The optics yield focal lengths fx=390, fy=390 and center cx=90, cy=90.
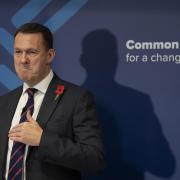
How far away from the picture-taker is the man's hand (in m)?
1.55

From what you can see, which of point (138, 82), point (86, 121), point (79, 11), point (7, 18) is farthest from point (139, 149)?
point (7, 18)

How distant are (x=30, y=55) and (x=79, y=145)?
46cm

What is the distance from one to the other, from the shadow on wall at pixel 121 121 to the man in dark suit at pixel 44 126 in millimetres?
495

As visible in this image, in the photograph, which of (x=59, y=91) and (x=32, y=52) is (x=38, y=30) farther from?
(x=59, y=91)

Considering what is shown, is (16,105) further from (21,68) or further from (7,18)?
(7,18)

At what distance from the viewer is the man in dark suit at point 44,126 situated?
1560mm

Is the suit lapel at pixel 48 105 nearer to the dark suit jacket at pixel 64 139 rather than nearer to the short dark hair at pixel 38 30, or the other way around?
the dark suit jacket at pixel 64 139

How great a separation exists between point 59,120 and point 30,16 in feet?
2.86

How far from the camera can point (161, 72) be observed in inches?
87.2

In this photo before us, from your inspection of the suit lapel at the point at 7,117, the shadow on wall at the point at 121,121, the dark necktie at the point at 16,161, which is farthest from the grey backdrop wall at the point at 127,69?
the dark necktie at the point at 16,161

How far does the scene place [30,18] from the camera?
7.55ft

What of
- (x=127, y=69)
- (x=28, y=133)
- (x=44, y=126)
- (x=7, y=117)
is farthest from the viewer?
(x=127, y=69)

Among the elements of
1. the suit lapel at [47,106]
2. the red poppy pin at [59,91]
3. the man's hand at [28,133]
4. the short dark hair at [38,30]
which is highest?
the short dark hair at [38,30]

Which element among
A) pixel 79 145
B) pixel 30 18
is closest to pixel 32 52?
pixel 79 145
